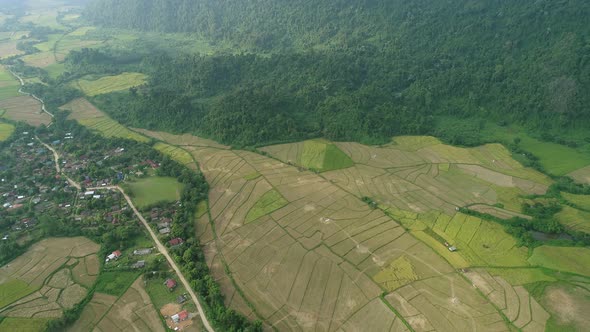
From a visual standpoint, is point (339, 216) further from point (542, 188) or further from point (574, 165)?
point (574, 165)

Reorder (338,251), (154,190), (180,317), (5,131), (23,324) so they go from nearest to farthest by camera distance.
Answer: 1. (23,324)
2. (180,317)
3. (338,251)
4. (154,190)
5. (5,131)

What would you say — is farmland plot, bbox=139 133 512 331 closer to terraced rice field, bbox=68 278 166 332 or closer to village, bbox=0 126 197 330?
village, bbox=0 126 197 330

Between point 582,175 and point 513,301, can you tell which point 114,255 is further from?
point 582,175

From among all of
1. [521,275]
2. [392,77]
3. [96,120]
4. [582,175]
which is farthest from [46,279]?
[392,77]

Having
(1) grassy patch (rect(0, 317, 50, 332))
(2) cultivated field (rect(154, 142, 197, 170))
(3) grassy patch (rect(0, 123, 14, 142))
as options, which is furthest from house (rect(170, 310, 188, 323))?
(3) grassy patch (rect(0, 123, 14, 142))

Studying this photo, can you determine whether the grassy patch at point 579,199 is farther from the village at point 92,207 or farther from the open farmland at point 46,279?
the open farmland at point 46,279

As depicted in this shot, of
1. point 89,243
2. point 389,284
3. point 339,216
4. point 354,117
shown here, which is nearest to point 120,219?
point 89,243
